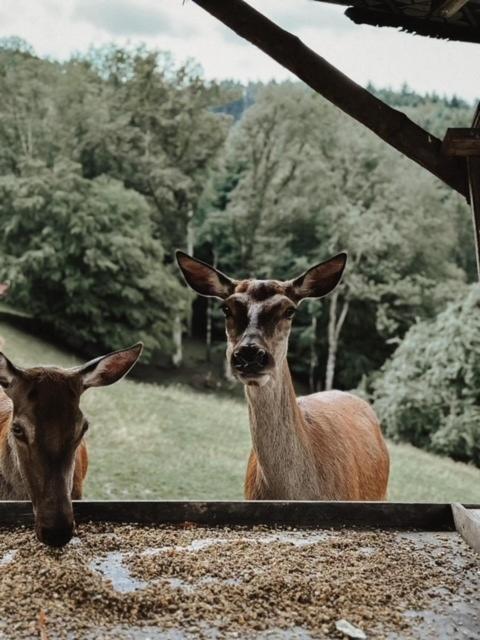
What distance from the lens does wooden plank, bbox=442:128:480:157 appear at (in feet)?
12.4

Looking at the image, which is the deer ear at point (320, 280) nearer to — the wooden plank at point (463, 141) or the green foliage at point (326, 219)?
the wooden plank at point (463, 141)

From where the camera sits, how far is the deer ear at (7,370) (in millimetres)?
3373

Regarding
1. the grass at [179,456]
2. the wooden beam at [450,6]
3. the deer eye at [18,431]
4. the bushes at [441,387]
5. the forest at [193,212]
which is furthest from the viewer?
the forest at [193,212]

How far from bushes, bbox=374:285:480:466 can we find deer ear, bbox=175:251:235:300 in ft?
39.9

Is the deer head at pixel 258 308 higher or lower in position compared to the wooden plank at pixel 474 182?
lower

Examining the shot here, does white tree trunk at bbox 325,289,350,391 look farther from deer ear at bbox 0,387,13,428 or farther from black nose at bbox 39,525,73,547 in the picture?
black nose at bbox 39,525,73,547

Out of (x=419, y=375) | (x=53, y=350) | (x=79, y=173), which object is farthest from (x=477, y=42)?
(x=79, y=173)

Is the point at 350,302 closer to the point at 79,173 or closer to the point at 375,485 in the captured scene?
the point at 79,173

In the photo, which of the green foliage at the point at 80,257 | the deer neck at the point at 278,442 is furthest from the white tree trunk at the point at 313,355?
the deer neck at the point at 278,442

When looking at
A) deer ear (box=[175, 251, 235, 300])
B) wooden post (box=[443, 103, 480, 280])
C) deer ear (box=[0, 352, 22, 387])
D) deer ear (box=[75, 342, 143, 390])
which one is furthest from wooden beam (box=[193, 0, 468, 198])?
deer ear (box=[0, 352, 22, 387])

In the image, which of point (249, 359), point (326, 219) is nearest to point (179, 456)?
point (249, 359)

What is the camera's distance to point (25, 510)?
11.0 ft

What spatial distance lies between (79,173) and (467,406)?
15.5 m

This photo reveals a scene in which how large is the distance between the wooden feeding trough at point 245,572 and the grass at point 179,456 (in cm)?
733
